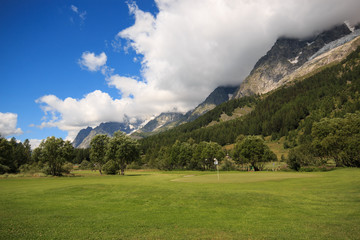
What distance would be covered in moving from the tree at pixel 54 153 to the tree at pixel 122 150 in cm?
1310

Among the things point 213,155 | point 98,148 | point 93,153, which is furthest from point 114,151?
point 213,155

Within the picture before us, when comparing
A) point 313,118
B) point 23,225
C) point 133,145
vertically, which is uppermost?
point 313,118

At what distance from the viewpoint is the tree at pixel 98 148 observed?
7988 centimetres

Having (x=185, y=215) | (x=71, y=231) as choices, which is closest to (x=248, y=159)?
(x=185, y=215)

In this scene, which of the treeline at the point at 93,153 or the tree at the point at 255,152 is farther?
the tree at the point at 255,152

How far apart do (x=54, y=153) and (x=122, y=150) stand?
21.7 meters

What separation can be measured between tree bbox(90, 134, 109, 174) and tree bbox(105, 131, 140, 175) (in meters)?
4.81

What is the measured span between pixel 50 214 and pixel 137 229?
778 centimetres

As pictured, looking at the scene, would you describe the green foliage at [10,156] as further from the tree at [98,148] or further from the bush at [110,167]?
the bush at [110,167]

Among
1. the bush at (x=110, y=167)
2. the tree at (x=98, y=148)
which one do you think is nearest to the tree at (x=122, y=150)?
the bush at (x=110, y=167)

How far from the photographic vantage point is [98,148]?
8112 centimetres

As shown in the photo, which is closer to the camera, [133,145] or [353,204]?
[353,204]

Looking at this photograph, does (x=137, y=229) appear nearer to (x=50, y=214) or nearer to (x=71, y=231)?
(x=71, y=231)

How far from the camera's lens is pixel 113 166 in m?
76.7
